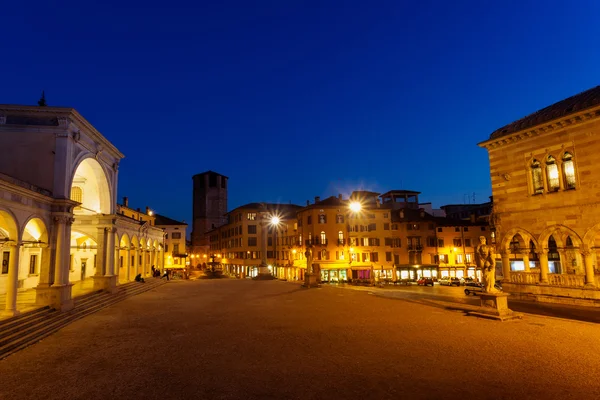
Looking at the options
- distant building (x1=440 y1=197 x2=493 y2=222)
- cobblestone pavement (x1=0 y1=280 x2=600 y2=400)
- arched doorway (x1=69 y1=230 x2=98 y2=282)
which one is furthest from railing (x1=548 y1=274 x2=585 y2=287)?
distant building (x1=440 y1=197 x2=493 y2=222)

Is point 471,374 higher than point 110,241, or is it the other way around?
point 110,241

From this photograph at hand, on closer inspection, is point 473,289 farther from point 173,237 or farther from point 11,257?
point 173,237

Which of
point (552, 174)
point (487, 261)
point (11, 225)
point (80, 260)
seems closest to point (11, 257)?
point (11, 225)

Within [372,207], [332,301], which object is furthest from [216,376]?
[372,207]

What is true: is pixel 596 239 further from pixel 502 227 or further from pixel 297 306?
pixel 297 306

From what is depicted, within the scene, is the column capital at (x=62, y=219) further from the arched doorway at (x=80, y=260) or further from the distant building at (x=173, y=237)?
the distant building at (x=173, y=237)

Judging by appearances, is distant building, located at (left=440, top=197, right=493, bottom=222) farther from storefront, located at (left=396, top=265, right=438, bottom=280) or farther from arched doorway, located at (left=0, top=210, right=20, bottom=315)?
arched doorway, located at (left=0, top=210, right=20, bottom=315)

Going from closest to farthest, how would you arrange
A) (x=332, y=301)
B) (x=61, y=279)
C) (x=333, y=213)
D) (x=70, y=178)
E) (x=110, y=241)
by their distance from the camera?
(x=61, y=279) → (x=70, y=178) → (x=332, y=301) → (x=110, y=241) → (x=333, y=213)

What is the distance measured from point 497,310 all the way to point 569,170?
964 cm

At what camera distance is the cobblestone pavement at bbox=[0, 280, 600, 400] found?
7.40 metres

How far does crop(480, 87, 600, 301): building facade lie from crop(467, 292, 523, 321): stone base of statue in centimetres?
612

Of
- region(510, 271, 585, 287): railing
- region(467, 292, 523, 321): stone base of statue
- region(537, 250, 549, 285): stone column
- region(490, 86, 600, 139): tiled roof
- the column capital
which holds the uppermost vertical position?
region(490, 86, 600, 139): tiled roof

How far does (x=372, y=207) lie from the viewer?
56406 millimetres

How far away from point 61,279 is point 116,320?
394 cm
